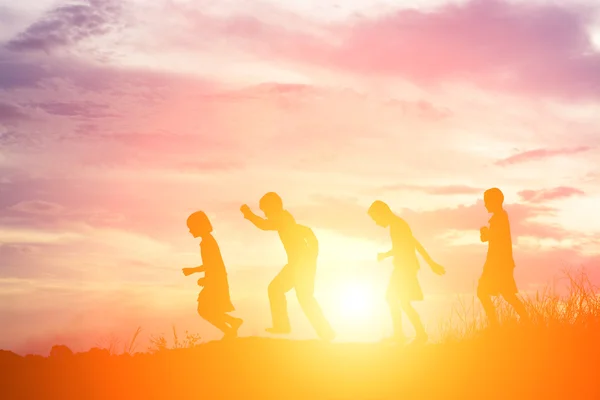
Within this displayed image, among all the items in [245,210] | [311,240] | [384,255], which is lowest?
[384,255]

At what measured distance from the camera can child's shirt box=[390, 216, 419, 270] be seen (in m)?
14.9

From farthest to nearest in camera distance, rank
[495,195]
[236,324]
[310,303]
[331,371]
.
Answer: [236,324] → [495,195] → [310,303] → [331,371]

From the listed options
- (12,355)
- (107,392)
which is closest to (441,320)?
(107,392)

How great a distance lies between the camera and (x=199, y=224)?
15344mm

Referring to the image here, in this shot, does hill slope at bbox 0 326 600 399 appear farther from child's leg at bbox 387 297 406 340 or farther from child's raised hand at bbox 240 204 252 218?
child's raised hand at bbox 240 204 252 218

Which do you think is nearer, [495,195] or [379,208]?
[495,195]

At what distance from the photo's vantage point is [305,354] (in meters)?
14.1

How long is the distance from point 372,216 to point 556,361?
429 cm

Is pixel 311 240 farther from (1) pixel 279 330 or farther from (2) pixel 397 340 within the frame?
(2) pixel 397 340

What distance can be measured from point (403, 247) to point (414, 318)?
1327 millimetres

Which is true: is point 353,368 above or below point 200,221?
below

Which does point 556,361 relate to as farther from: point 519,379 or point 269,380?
point 269,380

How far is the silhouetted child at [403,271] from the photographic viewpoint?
14.7 meters

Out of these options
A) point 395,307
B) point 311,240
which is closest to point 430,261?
point 395,307
